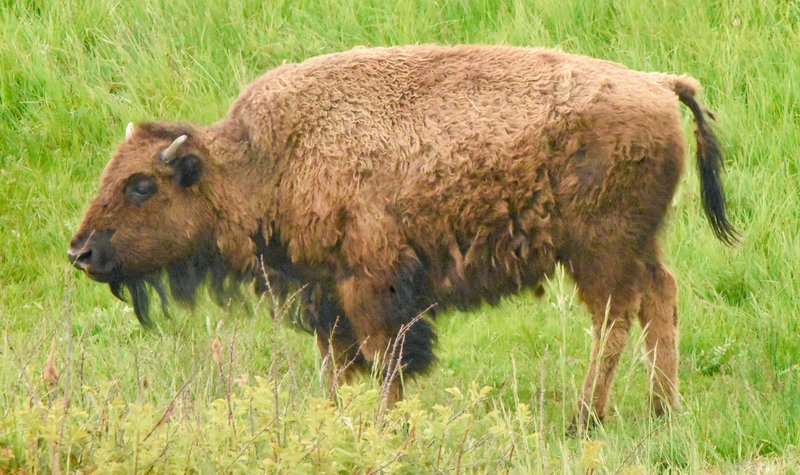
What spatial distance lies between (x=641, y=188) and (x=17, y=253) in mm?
4315

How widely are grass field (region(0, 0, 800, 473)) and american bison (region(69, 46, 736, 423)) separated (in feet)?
0.82

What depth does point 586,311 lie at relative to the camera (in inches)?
240

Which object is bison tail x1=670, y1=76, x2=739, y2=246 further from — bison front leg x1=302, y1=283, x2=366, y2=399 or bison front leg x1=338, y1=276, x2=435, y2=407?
bison front leg x1=302, y1=283, x2=366, y2=399

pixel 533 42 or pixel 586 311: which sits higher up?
pixel 533 42

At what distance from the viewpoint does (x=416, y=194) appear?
18.7 ft

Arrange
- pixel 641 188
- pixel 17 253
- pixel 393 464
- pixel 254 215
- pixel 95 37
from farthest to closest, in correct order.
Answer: pixel 95 37
pixel 17 253
pixel 254 215
pixel 641 188
pixel 393 464

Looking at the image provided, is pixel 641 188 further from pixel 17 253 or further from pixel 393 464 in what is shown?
pixel 17 253

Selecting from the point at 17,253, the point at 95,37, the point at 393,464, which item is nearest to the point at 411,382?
the point at 393,464

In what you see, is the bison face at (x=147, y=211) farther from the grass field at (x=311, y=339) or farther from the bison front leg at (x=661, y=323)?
the bison front leg at (x=661, y=323)

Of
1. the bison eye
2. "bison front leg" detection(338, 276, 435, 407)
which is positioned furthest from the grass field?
the bison eye

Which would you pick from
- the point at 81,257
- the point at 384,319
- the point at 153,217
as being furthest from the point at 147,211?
the point at 384,319

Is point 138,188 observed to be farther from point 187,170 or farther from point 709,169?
point 709,169

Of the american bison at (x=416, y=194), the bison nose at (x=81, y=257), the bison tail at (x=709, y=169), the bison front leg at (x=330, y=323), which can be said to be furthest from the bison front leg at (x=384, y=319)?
the bison tail at (x=709, y=169)

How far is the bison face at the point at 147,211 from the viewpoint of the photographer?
19.2ft
